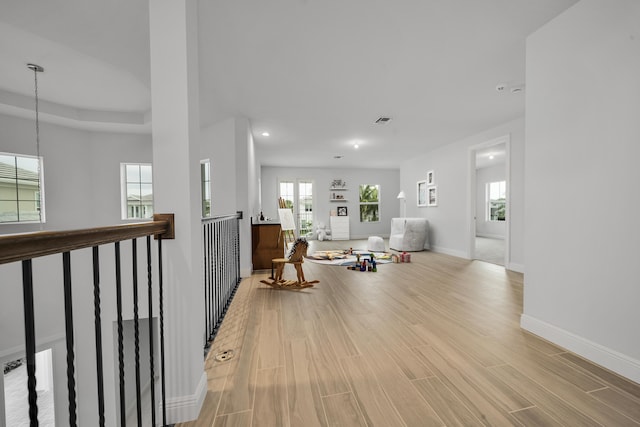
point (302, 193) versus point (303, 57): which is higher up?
point (303, 57)

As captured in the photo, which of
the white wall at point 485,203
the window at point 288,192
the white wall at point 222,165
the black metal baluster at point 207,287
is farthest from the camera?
the white wall at point 485,203

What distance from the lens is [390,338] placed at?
2.15 meters

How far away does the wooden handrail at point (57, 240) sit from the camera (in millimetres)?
537

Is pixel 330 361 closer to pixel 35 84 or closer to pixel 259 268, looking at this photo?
pixel 259 268

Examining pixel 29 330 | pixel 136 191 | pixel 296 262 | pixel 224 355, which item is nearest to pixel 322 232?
pixel 136 191

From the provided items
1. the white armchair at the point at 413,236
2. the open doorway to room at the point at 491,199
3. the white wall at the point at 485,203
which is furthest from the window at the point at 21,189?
the white wall at the point at 485,203

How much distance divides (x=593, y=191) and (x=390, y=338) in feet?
5.74

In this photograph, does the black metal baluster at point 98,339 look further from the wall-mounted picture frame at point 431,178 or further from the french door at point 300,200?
the french door at point 300,200

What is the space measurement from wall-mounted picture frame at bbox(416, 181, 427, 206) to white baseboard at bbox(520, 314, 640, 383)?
202 inches

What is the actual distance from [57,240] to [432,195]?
278 inches

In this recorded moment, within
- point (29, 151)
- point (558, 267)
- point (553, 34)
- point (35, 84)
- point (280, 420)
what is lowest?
point (280, 420)

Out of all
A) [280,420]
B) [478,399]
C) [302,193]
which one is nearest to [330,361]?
[280,420]

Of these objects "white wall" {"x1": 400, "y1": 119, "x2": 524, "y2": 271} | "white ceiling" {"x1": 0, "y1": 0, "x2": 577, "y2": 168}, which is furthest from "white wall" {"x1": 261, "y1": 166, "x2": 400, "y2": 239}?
"white ceiling" {"x1": 0, "y1": 0, "x2": 577, "y2": 168}

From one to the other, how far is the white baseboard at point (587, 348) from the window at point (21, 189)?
6728 mm
